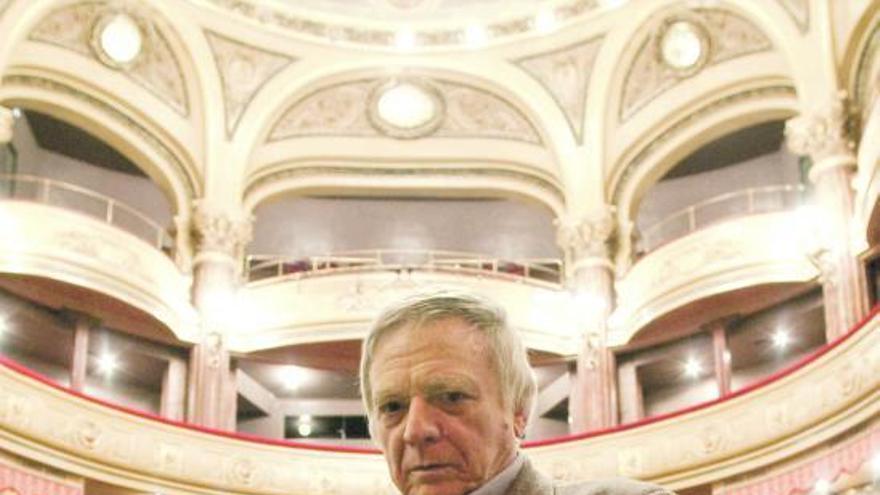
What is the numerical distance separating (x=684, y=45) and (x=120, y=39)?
656 cm

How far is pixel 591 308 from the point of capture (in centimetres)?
1755

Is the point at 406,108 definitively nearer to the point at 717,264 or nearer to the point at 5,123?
the point at 717,264

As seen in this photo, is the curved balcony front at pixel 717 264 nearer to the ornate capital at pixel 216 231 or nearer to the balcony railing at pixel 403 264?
the balcony railing at pixel 403 264

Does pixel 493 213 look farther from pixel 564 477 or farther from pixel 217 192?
pixel 564 477

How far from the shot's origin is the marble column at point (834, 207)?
14.9 metres

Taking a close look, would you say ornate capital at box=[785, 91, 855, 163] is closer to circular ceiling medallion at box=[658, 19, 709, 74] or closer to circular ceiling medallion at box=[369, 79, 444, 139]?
circular ceiling medallion at box=[658, 19, 709, 74]

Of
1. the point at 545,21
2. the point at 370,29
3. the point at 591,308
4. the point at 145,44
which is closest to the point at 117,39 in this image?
the point at 145,44

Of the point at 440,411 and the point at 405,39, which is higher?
the point at 405,39

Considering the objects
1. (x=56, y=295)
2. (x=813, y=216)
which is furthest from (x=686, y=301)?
(x=56, y=295)

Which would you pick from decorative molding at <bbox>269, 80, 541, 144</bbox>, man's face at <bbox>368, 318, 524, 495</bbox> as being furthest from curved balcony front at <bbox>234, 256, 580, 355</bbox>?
man's face at <bbox>368, 318, 524, 495</bbox>

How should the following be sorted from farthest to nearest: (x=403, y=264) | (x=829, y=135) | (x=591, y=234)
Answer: (x=403, y=264) → (x=591, y=234) → (x=829, y=135)

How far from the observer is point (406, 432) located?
1.67 metres

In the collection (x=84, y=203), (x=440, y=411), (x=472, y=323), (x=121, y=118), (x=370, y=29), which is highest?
(x=370, y=29)

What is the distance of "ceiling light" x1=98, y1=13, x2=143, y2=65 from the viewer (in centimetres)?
1694
